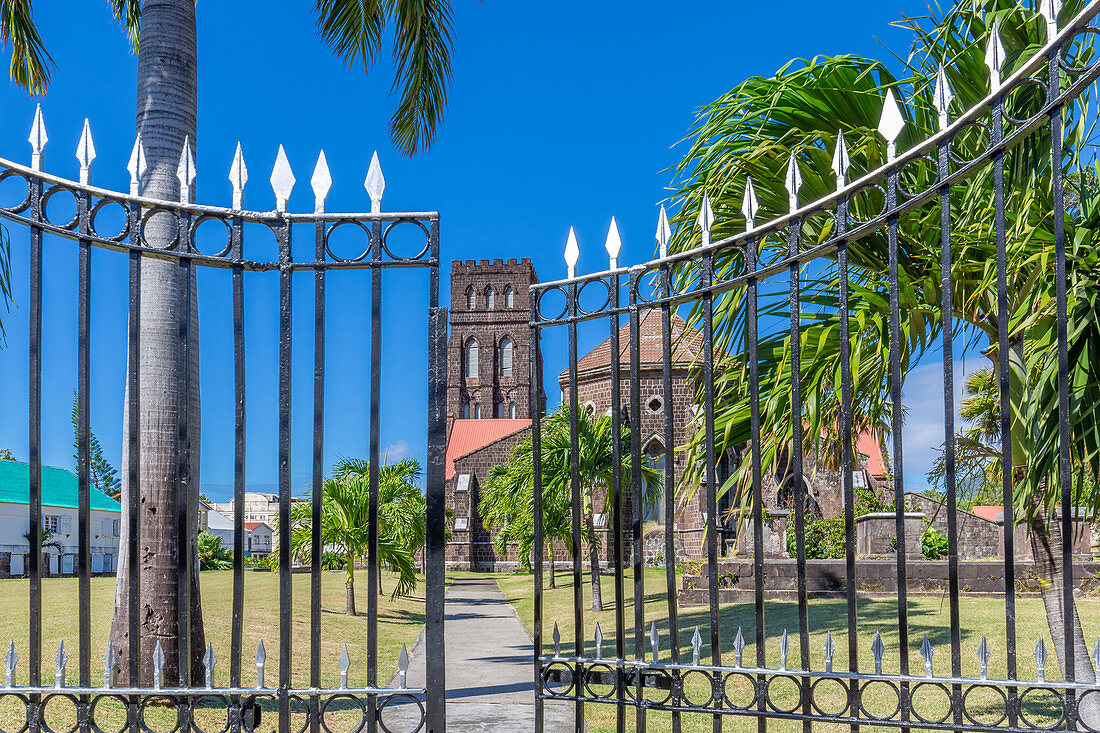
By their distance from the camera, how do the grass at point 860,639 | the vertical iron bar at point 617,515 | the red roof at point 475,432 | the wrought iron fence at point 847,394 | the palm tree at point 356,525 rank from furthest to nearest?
the red roof at point 475,432, the palm tree at point 356,525, the grass at point 860,639, the vertical iron bar at point 617,515, the wrought iron fence at point 847,394

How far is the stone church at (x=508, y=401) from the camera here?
27800 millimetres

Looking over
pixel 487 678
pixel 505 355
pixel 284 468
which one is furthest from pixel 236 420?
pixel 505 355

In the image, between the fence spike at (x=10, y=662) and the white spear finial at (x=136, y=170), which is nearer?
the fence spike at (x=10, y=662)

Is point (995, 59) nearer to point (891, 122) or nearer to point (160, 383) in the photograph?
point (891, 122)

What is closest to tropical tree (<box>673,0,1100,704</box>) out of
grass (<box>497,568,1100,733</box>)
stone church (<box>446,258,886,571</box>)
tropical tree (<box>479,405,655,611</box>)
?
grass (<box>497,568,1100,733</box>)

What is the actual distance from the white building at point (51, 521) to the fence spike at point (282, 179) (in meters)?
33.1

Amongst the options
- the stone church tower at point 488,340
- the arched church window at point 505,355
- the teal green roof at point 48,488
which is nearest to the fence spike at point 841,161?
the teal green roof at point 48,488

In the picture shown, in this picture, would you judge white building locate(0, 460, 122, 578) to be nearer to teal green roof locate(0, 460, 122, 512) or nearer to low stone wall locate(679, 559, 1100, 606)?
teal green roof locate(0, 460, 122, 512)

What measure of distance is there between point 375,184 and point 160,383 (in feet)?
13.6

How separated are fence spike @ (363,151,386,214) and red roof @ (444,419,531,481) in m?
39.5

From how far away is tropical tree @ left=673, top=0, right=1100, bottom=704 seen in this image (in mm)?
4090

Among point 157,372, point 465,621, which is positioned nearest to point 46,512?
point 465,621

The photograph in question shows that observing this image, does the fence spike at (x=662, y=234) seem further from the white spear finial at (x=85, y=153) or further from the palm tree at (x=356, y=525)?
the palm tree at (x=356, y=525)

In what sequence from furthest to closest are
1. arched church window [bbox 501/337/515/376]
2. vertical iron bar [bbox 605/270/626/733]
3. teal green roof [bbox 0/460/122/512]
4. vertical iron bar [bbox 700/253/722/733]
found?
arched church window [bbox 501/337/515/376] < teal green roof [bbox 0/460/122/512] < vertical iron bar [bbox 605/270/626/733] < vertical iron bar [bbox 700/253/722/733]
